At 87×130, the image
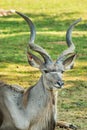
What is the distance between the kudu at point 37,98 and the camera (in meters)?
7.39

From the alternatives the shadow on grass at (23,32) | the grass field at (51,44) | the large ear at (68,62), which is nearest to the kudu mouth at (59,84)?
the large ear at (68,62)

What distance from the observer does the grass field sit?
34.1 feet

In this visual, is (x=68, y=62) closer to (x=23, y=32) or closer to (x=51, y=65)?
(x=51, y=65)

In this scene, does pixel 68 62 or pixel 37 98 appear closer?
pixel 37 98

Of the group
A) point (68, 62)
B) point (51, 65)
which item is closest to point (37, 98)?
point (51, 65)

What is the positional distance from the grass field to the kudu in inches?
56.2

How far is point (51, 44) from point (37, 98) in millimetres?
9714

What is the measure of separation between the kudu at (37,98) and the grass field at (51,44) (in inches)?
56.2

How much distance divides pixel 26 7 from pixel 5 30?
363 inches

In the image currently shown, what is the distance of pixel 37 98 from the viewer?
759 centimetres

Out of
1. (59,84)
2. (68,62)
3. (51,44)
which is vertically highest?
(68,62)

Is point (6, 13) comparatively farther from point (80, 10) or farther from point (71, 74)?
point (71, 74)

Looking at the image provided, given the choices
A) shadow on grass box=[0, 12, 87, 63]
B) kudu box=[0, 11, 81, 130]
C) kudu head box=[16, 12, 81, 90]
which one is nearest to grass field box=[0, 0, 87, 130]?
shadow on grass box=[0, 12, 87, 63]

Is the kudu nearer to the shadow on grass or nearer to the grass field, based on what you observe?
the grass field
